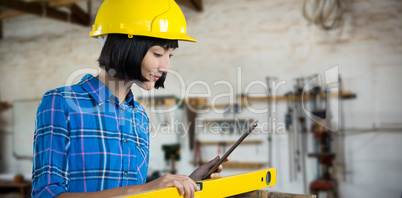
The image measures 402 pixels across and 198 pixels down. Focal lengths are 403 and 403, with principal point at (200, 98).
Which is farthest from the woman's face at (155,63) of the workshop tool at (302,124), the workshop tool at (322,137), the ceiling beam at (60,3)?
the ceiling beam at (60,3)

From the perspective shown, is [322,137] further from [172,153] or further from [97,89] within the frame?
[97,89]

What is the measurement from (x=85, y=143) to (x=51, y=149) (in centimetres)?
14

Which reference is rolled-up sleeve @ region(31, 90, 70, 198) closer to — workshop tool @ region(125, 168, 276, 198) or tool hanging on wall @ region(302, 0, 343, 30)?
→ workshop tool @ region(125, 168, 276, 198)

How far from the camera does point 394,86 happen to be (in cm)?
517

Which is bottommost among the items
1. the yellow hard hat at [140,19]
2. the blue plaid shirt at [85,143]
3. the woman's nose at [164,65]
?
the blue plaid shirt at [85,143]

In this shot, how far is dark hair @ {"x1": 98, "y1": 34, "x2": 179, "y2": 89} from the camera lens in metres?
1.44

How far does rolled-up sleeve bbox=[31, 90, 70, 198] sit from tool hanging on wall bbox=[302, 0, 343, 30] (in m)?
4.52

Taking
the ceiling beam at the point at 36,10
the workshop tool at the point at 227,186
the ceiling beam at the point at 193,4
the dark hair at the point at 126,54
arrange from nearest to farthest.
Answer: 1. the workshop tool at the point at 227,186
2. the dark hair at the point at 126,54
3. the ceiling beam at the point at 193,4
4. the ceiling beam at the point at 36,10

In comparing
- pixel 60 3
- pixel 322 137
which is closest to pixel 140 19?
pixel 322 137

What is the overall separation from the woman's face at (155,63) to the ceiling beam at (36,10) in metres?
5.21

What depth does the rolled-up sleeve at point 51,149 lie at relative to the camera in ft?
4.20

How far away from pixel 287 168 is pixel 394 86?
5.84 feet

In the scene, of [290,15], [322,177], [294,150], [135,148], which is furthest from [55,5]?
[135,148]

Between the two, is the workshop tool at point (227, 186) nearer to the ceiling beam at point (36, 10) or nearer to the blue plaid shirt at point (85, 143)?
the blue plaid shirt at point (85, 143)
